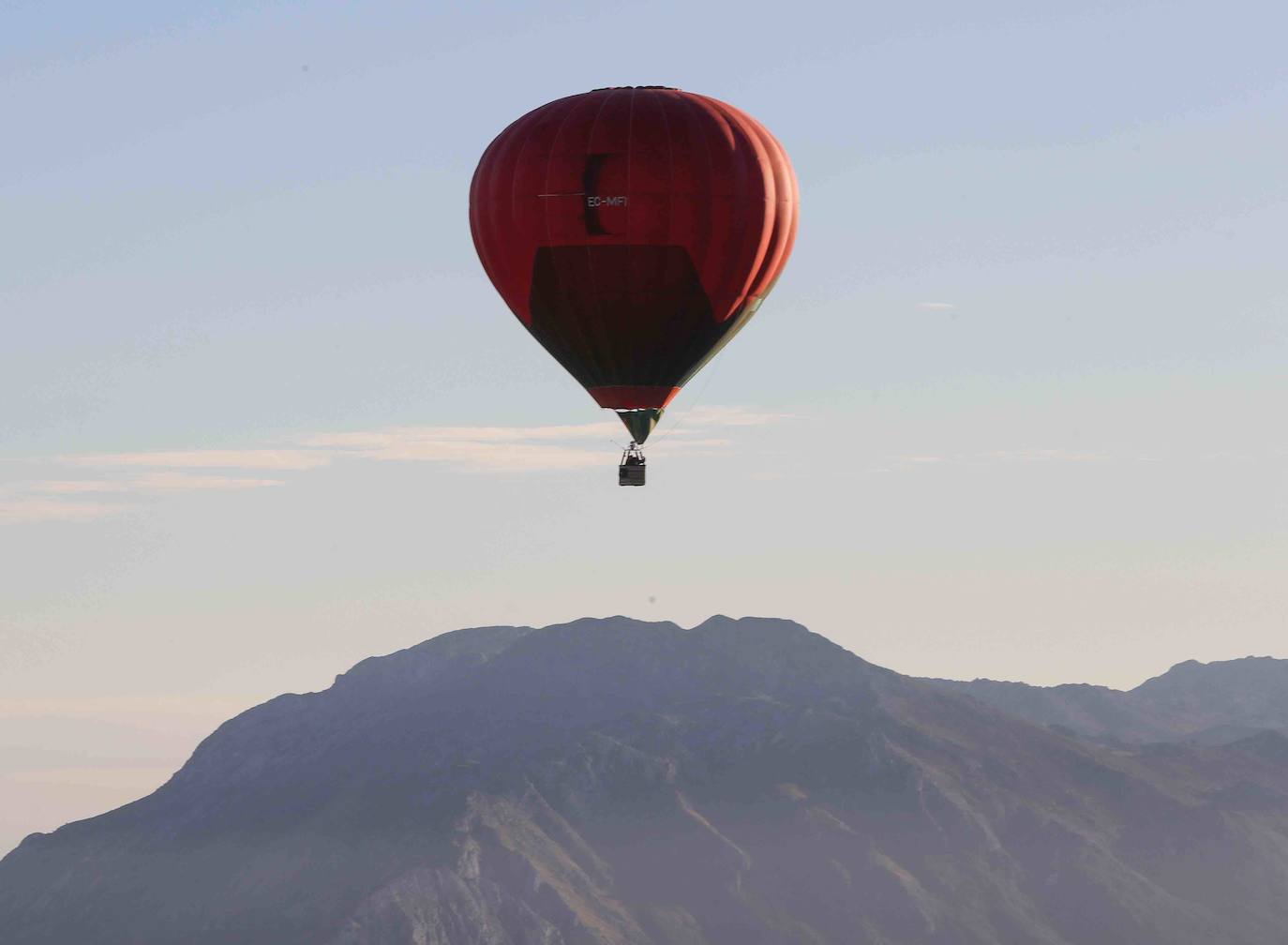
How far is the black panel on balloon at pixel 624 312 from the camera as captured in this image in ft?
354

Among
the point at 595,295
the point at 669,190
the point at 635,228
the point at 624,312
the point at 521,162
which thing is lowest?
the point at 624,312

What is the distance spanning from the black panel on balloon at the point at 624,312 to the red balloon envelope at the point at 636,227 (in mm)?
68

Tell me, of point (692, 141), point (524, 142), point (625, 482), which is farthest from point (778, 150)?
point (625, 482)

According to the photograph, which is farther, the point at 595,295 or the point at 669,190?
the point at 595,295

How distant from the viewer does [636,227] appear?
4195 inches

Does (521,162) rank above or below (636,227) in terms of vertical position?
above

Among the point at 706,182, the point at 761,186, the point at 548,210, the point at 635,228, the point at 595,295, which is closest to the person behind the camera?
the point at 635,228

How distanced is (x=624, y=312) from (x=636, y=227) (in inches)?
181

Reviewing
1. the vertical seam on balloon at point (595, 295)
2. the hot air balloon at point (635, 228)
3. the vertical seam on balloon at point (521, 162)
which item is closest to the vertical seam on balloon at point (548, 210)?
the hot air balloon at point (635, 228)

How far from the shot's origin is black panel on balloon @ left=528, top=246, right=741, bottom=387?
10781 centimetres

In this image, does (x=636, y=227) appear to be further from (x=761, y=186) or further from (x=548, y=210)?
(x=761, y=186)

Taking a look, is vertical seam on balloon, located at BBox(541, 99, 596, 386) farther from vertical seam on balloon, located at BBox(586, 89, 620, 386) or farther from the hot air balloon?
vertical seam on balloon, located at BBox(586, 89, 620, 386)

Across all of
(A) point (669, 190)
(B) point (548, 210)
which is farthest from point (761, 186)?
(B) point (548, 210)

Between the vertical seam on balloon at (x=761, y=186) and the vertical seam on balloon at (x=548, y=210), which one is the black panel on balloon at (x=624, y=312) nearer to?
the vertical seam on balloon at (x=548, y=210)
